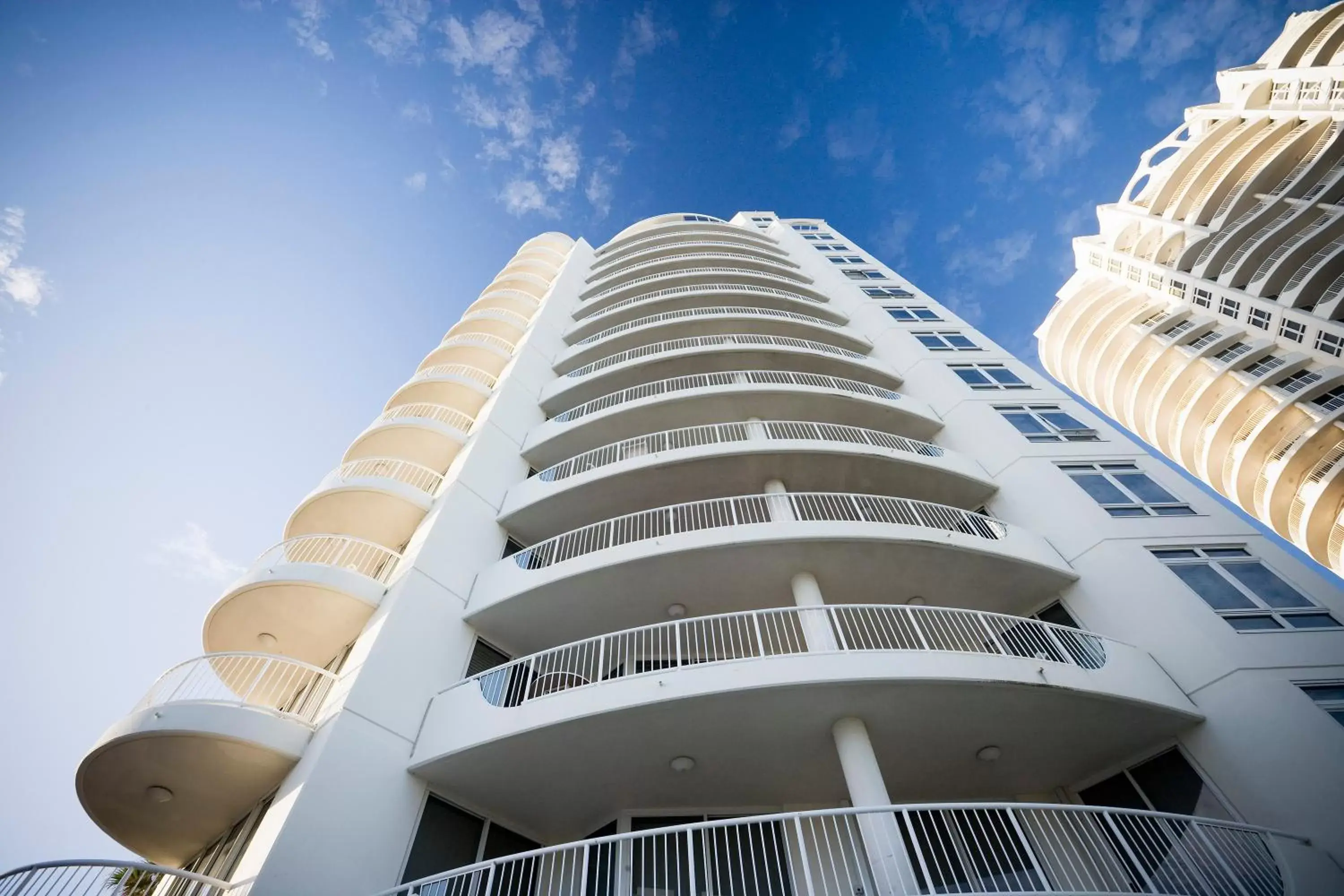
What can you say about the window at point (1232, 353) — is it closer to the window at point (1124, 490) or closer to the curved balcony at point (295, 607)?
the window at point (1124, 490)

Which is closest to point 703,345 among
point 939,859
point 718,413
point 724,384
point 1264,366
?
point 724,384

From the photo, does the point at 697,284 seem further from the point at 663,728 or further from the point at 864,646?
the point at 663,728

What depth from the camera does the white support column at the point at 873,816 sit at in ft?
24.2

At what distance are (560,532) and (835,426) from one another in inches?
276

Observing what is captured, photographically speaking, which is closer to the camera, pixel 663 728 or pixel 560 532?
pixel 663 728

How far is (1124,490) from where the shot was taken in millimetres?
14250

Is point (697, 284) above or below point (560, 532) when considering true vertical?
above

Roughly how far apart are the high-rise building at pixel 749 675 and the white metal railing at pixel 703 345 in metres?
1.79

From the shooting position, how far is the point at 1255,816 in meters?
8.65

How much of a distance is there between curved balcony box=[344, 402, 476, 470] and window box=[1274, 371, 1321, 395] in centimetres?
2993


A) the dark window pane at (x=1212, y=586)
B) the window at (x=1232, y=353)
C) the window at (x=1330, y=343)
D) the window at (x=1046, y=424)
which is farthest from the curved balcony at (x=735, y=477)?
the window at (x=1232, y=353)

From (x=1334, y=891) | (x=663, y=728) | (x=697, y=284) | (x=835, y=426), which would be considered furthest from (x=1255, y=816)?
(x=697, y=284)

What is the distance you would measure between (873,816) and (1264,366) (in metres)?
29.5

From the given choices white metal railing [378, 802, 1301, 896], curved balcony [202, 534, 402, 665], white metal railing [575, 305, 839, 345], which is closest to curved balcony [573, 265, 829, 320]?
white metal railing [575, 305, 839, 345]
